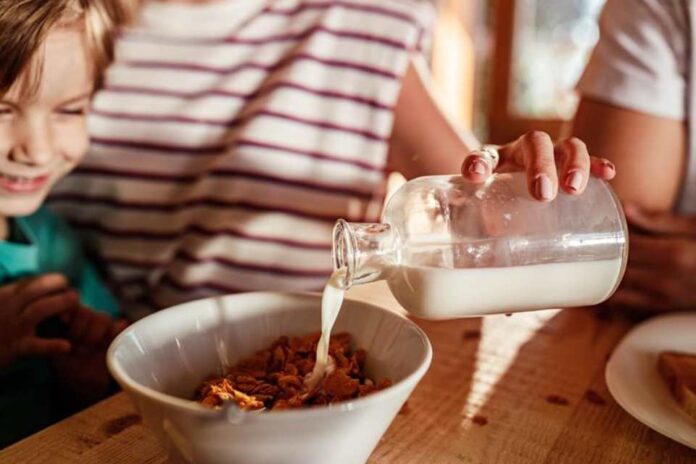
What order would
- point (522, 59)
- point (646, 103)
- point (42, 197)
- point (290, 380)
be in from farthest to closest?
point (522, 59), point (646, 103), point (42, 197), point (290, 380)

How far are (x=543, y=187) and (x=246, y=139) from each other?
25.0 inches

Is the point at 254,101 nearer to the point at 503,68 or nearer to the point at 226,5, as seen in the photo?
the point at 226,5

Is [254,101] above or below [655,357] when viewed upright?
above

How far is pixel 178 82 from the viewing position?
1.19 meters

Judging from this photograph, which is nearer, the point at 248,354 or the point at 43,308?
the point at 248,354

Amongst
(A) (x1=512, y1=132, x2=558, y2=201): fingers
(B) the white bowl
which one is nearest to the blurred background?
(A) (x1=512, y1=132, x2=558, y2=201): fingers

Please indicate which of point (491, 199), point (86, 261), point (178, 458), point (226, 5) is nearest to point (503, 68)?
point (226, 5)

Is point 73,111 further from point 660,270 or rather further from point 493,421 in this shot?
point 660,270

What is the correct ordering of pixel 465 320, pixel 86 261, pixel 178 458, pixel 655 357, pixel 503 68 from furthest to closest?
pixel 503 68
pixel 86 261
pixel 465 320
pixel 655 357
pixel 178 458

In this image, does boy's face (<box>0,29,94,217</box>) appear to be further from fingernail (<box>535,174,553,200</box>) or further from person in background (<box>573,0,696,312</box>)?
person in background (<box>573,0,696,312</box>)

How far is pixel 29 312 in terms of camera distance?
2.80 feet

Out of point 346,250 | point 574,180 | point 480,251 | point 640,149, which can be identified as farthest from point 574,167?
point 640,149

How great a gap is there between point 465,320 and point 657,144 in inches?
17.1

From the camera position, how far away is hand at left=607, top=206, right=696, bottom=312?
90 centimetres
